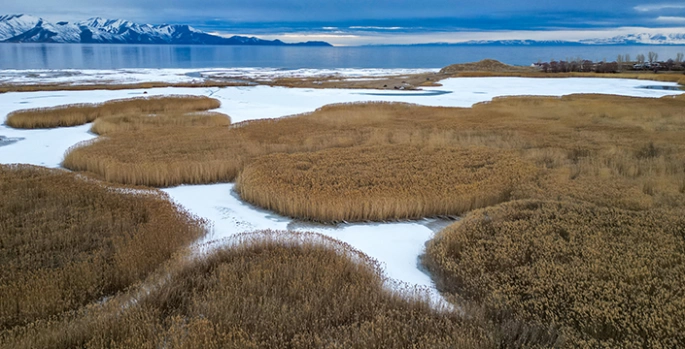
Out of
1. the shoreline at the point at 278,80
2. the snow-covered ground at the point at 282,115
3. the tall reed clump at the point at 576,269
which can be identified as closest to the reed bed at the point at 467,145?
the snow-covered ground at the point at 282,115

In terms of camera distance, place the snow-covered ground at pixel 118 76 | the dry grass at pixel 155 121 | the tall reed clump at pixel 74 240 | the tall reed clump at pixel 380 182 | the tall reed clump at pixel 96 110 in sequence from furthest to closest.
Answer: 1. the snow-covered ground at pixel 118 76
2. the tall reed clump at pixel 96 110
3. the dry grass at pixel 155 121
4. the tall reed clump at pixel 380 182
5. the tall reed clump at pixel 74 240

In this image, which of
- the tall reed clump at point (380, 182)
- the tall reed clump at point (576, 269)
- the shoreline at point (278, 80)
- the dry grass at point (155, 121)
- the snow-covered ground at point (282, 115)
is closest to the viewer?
the tall reed clump at point (576, 269)

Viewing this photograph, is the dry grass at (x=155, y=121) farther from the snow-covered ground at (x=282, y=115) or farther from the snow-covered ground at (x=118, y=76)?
the snow-covered ground at (x=118, y=76)

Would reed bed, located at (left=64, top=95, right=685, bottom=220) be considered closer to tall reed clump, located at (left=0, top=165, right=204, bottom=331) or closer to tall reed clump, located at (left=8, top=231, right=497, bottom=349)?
tall reed clump, located at (left=0, top=165, right=204, bottom=331)

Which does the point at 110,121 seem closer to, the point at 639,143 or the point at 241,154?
the point at 241,154

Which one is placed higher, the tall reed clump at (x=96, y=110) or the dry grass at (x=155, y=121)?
the tall reed clump at (x=96, y=110)

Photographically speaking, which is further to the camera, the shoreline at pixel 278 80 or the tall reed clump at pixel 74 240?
the shoreline at pixel 278 80

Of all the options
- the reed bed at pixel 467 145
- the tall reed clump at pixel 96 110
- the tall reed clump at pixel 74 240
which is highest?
the tall reed clump at pixel 96 110

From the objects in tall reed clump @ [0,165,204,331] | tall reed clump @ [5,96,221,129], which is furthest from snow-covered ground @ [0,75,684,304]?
tall reed clump @ [0,165,204,331]

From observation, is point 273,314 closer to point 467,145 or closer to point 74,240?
point 74,240
